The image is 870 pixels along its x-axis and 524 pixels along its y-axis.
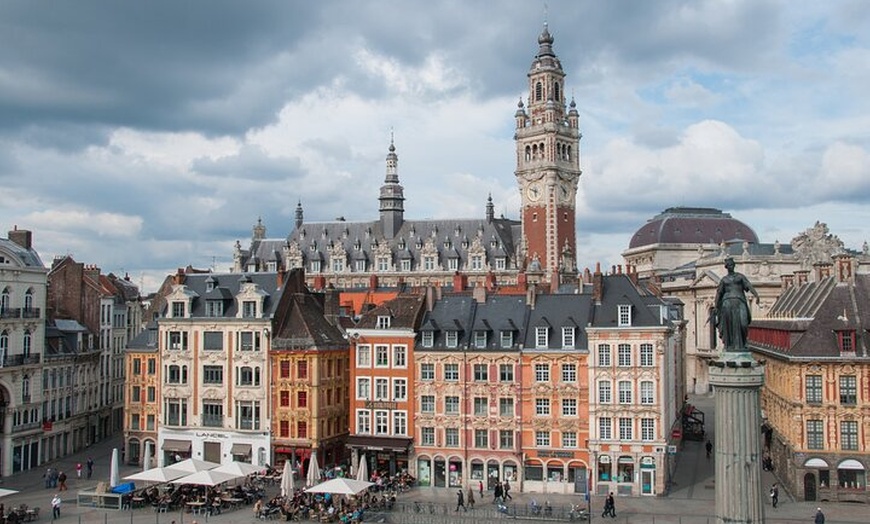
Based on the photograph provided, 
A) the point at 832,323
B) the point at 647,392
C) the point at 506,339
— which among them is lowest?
the point at 647,392

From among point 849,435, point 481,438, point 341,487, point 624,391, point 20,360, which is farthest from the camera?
point 20,360

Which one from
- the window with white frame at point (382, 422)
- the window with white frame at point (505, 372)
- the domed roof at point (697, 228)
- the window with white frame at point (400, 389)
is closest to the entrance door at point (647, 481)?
the window with white frame at point (505, 372)

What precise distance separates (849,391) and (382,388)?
1161 inches

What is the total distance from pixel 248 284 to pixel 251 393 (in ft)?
26.0

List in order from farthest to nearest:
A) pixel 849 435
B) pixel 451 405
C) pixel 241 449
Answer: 1. pixel 241 449
2. pixel 451 405
3. pixel 849 435

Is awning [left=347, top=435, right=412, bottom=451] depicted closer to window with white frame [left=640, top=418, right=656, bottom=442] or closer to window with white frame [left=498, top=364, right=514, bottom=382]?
window with white frame [left=498, top=364, right=514, bottom=382]

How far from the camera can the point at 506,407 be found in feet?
190

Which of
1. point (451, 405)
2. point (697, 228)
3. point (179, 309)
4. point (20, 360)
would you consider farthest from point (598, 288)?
point (697, 228)

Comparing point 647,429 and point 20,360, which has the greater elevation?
point 20,360

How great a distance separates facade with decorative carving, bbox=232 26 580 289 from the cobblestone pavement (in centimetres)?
6081

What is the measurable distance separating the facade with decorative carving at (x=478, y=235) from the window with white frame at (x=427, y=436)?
58.7 m

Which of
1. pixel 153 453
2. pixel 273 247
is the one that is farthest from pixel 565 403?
pixel 273 247

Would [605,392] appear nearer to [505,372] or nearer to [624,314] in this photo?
[624,314]

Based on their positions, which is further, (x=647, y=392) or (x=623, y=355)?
(x=623, y=355)
